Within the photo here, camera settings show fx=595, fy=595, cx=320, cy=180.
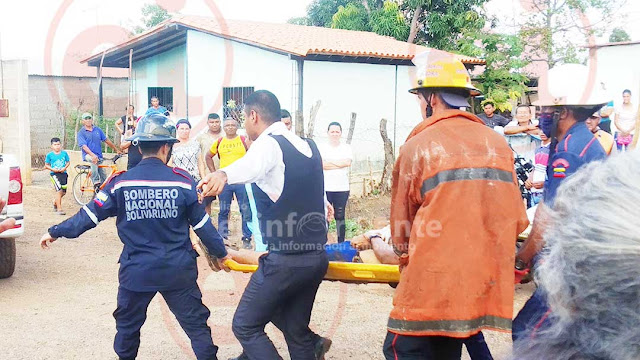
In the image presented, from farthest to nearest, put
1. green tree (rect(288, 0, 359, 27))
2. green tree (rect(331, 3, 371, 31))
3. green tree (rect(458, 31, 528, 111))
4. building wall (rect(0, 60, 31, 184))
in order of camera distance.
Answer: green tree (rect(288, 0, 359, 27)) < green tree (rect(331, 3, 371, 31)) < green tree (rect(458, 31, 528, 111)) < building wall (rect(0, 60, 31, 184))

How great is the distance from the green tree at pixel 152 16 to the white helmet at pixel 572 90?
96.2ft

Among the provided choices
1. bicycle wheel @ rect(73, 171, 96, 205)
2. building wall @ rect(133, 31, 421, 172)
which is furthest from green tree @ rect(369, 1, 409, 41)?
bicycle wheel @ rect(73, 171, 96, 205)

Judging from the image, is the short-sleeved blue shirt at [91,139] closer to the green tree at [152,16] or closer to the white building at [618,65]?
the white building at [618,65]

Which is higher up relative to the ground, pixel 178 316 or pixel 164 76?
pixel 164 76

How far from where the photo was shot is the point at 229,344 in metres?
4.54

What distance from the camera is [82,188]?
11023mm

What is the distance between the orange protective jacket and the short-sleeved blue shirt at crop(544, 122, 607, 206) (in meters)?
0.57

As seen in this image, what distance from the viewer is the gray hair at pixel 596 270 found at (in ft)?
3.54

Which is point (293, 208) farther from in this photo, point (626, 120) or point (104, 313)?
point (626, 120)

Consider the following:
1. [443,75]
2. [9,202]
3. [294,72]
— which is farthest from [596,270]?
[294,72]

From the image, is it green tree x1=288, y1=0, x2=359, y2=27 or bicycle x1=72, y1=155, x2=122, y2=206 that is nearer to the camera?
bicycle x1=72, y1=155, x2=122, y2=206

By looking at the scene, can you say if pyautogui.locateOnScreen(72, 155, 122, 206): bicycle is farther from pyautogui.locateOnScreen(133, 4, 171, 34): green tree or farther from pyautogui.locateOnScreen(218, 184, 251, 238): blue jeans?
pyautogui.locateOnScreen(133, 4, 171, 34): green tree

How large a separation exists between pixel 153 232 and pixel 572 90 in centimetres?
248

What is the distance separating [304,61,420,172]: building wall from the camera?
13.2 metres
